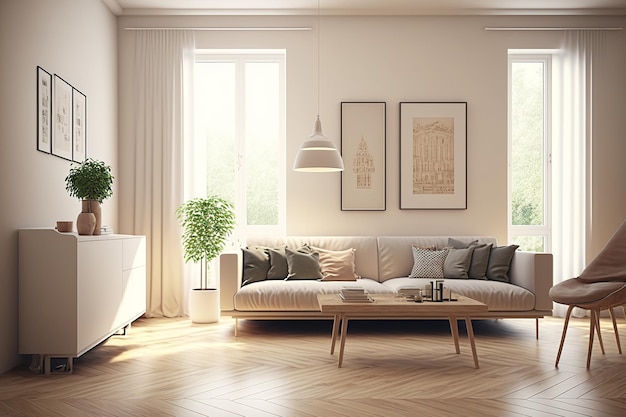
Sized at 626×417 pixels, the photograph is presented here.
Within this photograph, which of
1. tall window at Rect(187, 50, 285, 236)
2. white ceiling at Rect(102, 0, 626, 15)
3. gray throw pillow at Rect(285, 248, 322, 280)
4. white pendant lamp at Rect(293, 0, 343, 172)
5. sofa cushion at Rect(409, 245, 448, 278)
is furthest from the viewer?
tall window at Rect(187, 50, 285, 236)

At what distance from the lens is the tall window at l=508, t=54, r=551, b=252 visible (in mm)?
6508

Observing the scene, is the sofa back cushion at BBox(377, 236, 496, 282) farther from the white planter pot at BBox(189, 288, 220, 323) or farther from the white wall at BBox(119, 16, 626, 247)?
the white planter pot at BBox(189, 288, 220, 323)

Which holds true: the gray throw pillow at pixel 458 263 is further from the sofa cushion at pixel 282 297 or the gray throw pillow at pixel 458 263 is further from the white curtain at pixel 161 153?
the white curtain at pixel 161 153

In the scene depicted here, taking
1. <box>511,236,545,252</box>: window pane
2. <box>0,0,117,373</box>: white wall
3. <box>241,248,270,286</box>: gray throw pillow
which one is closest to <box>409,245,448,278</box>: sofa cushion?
<box>511,236,545,252</box>: window pane

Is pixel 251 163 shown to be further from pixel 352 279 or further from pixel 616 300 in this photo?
pixel 616 300

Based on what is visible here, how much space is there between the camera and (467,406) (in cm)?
312

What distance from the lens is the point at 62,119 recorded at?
475 centimetres

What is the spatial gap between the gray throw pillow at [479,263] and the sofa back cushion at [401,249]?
0.38 metres

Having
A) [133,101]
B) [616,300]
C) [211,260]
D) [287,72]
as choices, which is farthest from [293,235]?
[616,300]

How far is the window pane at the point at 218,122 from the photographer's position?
21.3 feet

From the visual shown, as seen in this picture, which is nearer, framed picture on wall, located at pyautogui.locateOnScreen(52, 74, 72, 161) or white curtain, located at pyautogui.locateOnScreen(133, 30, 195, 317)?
framed picture on wall, located at pyautogui.locateOnScreen(52, 74, 72, 161)

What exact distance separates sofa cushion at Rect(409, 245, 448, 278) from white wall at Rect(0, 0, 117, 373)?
10.1ft

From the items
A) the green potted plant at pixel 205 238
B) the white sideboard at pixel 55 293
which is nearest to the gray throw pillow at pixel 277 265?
the green potted plant at pixel 205 238

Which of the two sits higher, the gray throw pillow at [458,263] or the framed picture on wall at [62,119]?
the framed picture on wall at [62,119]
